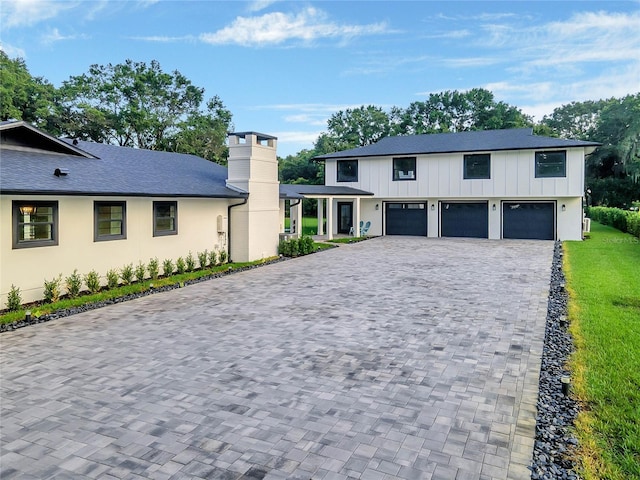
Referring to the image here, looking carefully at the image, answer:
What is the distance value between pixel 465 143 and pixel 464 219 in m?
4.07

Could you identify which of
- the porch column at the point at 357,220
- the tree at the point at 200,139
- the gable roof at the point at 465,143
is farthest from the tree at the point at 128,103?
the porch column at the point at 357,220

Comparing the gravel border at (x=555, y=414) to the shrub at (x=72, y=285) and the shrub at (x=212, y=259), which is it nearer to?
the shrub at (x=72, y=285)

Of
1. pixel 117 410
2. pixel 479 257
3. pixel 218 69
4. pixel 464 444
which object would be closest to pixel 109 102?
pixel 218 69

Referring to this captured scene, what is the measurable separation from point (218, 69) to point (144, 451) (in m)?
26.6

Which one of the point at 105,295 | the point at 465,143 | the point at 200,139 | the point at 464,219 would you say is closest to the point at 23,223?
the point at 105,295

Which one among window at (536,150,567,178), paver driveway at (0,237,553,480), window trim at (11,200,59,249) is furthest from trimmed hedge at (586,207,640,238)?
window trim at (11,200,59,249)

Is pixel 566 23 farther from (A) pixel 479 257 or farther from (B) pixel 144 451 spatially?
(B) pixel 144 451

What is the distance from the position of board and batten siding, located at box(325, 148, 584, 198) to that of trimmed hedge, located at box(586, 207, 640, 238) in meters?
2.88

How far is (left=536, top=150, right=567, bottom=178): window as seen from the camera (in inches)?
834

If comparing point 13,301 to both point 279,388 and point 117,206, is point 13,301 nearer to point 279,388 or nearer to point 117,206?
point 117,206

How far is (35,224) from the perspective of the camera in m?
9.16

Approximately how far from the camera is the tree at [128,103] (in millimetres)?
30219

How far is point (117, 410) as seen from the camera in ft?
14.9

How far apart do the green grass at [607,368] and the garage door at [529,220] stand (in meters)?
10.8
